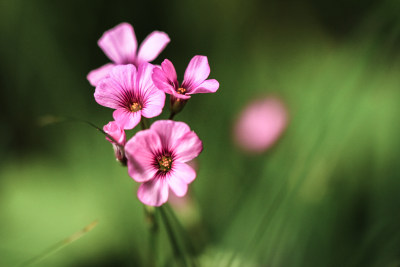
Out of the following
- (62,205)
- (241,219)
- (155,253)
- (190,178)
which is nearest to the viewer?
(190,178)

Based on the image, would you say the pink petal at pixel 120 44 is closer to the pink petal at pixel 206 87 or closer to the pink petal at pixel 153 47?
the pink petal at pixel 153 47

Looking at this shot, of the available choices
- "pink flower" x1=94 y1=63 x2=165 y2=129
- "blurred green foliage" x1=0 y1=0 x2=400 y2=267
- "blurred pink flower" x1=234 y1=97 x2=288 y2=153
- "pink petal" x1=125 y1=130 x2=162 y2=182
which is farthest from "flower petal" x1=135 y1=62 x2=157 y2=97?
"blurred pink flower" x1=234 y1=97 x2=288 y2=153

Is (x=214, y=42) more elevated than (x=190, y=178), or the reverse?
(x=214, y=42)

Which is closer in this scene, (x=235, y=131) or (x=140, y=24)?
(x=235, y=131)

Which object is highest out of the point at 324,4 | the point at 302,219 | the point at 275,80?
the point at 324,4

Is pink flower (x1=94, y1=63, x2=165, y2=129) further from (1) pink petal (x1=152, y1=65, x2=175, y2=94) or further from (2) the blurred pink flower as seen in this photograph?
(2) the blurred pink flower

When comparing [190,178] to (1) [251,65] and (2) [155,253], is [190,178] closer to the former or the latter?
(2) [155,253]

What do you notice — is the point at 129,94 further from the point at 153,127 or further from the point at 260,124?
the point at 260,124

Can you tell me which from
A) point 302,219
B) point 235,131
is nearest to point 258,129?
point 235,131
